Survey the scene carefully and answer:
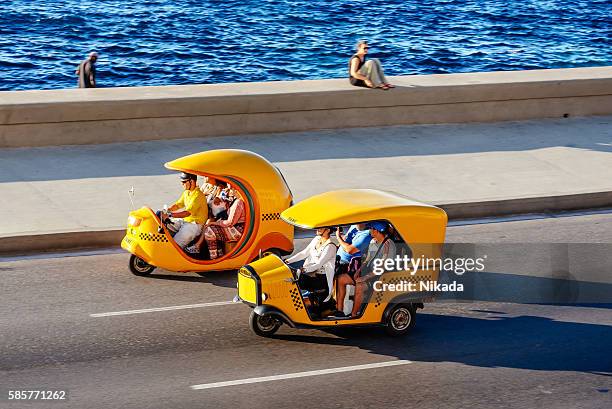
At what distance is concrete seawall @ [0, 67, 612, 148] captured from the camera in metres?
19.8

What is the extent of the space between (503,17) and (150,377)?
4620 centimetres

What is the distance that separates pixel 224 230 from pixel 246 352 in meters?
2.85

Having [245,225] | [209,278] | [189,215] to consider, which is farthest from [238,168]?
[209,278]

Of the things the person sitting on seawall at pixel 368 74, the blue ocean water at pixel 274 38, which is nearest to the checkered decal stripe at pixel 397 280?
the person sitting on seawall at pixel 368 74

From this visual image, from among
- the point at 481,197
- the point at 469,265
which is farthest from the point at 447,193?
the point at 469,265

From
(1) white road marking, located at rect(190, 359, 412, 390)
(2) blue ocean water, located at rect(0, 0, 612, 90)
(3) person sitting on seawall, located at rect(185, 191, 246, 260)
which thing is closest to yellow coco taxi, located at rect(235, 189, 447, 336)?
(1) white road marking, located at rect(190, 359, 412, 390)

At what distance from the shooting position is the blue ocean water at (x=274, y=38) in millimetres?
40500

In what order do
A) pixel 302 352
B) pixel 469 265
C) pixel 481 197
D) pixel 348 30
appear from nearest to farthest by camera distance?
1. pixel 302 352
2. pixel 469 265
3. pixel 481 197
4. pixel 348 30

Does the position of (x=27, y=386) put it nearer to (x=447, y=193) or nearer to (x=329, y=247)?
(x=329, y=247)

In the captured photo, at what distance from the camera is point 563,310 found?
14.7m

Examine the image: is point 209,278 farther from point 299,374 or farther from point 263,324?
point 299,374

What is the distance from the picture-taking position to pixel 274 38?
47.4 meters

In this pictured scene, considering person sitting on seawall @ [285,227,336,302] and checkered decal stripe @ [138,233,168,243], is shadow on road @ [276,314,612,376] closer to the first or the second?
person sitting on seawall @ [285,227,336,302]

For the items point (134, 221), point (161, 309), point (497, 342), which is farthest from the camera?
point (134, 221)
